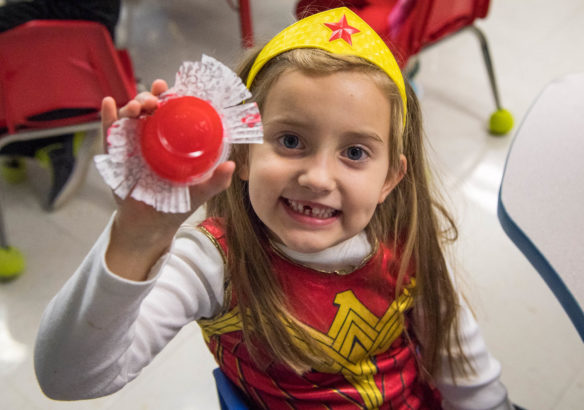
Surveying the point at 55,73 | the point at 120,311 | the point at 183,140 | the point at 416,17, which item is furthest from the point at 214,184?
the point at 416,17

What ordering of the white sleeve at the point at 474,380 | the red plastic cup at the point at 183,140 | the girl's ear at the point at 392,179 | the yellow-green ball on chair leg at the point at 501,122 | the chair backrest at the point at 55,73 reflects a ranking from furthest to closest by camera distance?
1. the yellow-green ball on chair leg at the point at 501,122
2. the chair backrest at the point at 55,73
3. the white sleeve at the point at 474,380
4. the girl's ear at the point at 392,179
5. the red plastic cup at the point at 183,140

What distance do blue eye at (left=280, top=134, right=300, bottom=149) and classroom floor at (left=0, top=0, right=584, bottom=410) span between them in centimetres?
30

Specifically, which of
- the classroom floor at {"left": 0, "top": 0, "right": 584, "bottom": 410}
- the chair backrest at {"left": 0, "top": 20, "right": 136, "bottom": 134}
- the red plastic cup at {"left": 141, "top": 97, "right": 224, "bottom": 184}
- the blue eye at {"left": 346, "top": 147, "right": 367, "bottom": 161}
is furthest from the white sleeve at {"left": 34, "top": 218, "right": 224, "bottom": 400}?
the chair backrest at {"left": 0, "top": 20, "right": 136, "bottom": 134}

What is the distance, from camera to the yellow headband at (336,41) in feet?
2.32

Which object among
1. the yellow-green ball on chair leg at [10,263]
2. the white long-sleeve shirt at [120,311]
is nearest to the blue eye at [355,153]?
the white long-sleeve shirt at [120,311]

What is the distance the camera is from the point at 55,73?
1.29 m

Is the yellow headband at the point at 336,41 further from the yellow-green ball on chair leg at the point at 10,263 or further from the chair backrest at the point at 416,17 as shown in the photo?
the yellow-green ball on chair leg at the point at 10,263

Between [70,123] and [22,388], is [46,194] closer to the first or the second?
[70,123]

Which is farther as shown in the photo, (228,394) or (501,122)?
(501,122)

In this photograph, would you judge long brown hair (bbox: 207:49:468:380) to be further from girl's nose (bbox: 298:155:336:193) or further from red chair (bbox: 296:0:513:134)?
red chair (bbox: 296:0:513:134)

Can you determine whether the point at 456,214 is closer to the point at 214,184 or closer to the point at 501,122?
the point at 501,122

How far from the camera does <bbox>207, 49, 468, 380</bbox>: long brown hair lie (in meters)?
0.73

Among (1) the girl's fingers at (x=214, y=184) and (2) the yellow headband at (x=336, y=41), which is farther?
(2) the yellow headband at (x=336, y=41)

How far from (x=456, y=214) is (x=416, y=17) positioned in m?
0.52
